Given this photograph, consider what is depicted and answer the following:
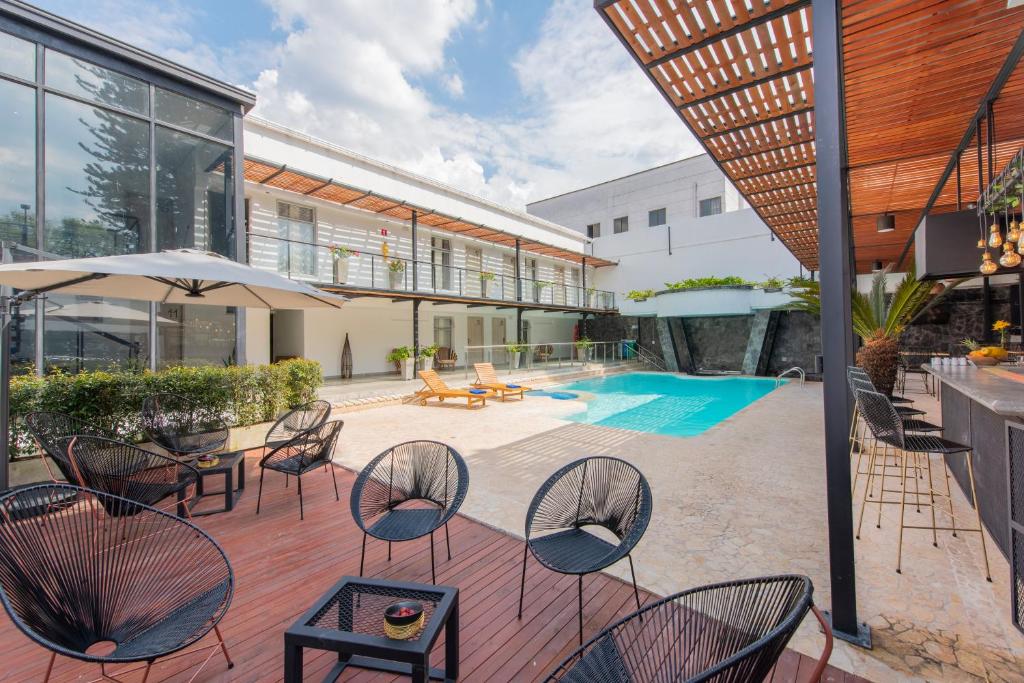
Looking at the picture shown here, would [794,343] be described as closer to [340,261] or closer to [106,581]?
[340,261]

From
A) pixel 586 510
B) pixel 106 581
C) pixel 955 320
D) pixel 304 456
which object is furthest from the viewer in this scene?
pixel 955 320

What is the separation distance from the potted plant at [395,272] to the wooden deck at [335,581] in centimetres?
913

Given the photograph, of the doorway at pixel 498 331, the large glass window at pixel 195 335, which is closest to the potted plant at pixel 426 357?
the doorway at pixel 498 331

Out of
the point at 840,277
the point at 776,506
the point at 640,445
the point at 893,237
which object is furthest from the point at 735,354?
the point at 840,277

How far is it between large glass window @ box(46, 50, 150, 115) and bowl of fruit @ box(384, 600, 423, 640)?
828 cm

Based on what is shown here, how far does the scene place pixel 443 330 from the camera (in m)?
16.3

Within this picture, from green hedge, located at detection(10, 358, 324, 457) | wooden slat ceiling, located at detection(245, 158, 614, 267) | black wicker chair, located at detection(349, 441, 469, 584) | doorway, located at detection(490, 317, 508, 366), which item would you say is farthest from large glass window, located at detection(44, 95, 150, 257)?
doorway, located at detection(490, 317, 508, 366)

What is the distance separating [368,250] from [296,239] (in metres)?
2.04

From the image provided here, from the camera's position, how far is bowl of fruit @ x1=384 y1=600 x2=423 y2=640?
5.08 feet

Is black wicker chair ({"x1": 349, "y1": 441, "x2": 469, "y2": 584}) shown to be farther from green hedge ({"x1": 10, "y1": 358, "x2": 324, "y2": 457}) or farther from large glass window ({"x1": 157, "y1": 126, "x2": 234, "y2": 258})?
large glass window ({"x1": 157, "y1": 126, "x2": 234, "y2": 258})

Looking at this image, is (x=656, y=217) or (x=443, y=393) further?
(x=656, y=217)

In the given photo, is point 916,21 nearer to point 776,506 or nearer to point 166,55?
point 776,506

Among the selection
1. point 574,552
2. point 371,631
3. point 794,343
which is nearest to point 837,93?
point 574,552

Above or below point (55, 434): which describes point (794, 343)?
above
